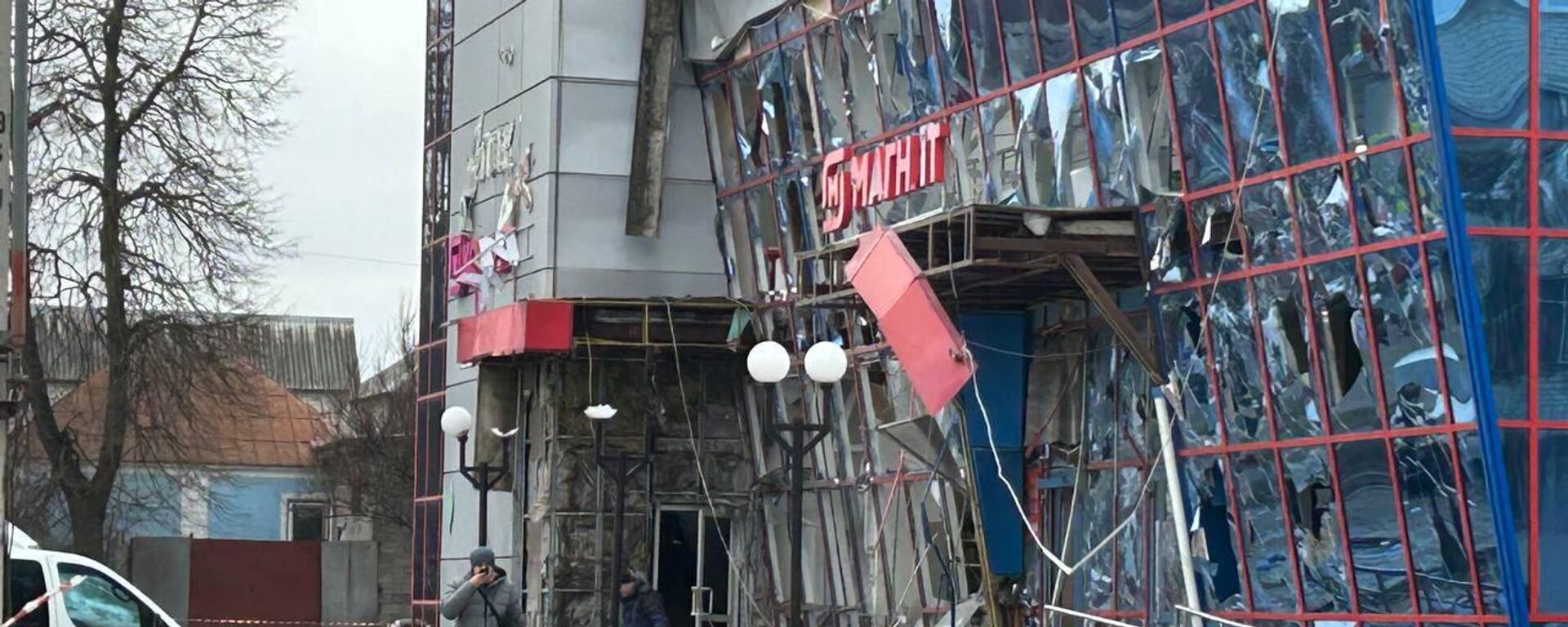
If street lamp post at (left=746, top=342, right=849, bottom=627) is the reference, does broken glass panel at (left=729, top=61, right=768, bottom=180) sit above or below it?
above

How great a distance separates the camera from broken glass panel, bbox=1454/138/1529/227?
1834cm

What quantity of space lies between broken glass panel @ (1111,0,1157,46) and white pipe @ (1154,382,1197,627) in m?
2.92

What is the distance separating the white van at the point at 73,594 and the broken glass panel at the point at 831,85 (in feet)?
27.6

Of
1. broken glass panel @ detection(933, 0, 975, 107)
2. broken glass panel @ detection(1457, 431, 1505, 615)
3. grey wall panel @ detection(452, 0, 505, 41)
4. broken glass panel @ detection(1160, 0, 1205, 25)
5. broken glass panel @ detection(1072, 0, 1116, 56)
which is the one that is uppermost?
grey wall panel @ detection(452, 0, 505, 41)

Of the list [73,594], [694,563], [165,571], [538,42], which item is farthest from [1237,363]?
[165,571]

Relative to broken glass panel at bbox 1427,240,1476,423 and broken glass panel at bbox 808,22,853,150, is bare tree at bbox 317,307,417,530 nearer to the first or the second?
broken glass panel at bbox 808,22,853,150

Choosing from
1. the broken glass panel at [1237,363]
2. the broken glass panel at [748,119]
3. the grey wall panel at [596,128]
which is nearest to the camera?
the broken glass panel at [1237,363]

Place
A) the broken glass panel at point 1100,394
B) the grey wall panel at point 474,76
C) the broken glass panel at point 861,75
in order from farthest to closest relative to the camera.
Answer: the grey wall panel at point 474,76
the broken glass panel at point 861,75
the broken glass panel at point 1100,394

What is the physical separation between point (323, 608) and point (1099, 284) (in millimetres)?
29856

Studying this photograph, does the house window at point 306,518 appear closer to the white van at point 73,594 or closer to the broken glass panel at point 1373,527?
the white van at point 73,594

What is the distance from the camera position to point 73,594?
23781 millimetres

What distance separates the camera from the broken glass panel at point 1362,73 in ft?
61.8

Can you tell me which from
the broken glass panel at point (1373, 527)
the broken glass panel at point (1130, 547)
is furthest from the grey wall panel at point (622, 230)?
the broken glass panel at point (1373, 527)

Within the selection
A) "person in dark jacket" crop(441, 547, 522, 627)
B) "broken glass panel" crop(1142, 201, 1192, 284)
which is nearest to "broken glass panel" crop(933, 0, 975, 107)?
"broken glass panel" crop(1142, 201, 1192, 284)
